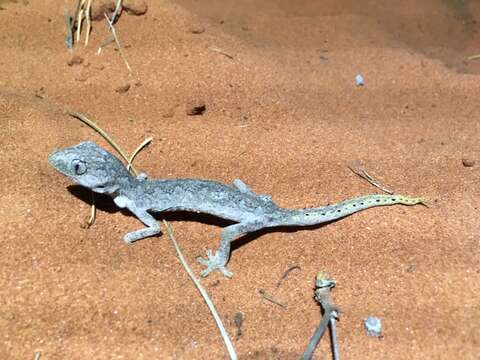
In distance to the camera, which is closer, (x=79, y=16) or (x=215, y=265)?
(x=215, y=265)

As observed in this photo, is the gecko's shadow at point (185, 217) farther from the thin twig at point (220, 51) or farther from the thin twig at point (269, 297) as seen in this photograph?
the thin twig at point (220, 51)

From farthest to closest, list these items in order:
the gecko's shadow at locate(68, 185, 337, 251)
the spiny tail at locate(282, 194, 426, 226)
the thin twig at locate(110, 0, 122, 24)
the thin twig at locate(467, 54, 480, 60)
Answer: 1. the thin twig at locate(467, 54, 480, 60)
2. the thin twig at locate(110, 0, 122, 24)
3. the gecko's shadow at locate(68, 185, 337, 251)
4. the spiny tail at locate(282, 194, 426, 226)

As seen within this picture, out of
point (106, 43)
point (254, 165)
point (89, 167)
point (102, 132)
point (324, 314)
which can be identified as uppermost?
point (106, 43)

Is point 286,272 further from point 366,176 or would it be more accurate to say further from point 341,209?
point 366,176

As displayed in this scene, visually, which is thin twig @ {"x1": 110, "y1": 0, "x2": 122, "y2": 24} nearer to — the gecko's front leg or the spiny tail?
the gecko's front leg

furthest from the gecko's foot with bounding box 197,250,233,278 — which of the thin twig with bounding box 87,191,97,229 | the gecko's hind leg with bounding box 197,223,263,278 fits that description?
the thin twig with bounding box 87,191,97,229

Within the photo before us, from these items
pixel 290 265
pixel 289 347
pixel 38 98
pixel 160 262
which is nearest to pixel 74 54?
pixel 38 98

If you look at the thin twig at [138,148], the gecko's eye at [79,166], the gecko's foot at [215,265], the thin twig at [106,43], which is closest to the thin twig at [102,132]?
the thin twig at [138,148]

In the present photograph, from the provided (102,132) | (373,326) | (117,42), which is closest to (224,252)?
(373,326)

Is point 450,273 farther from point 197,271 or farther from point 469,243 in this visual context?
point 197,271
